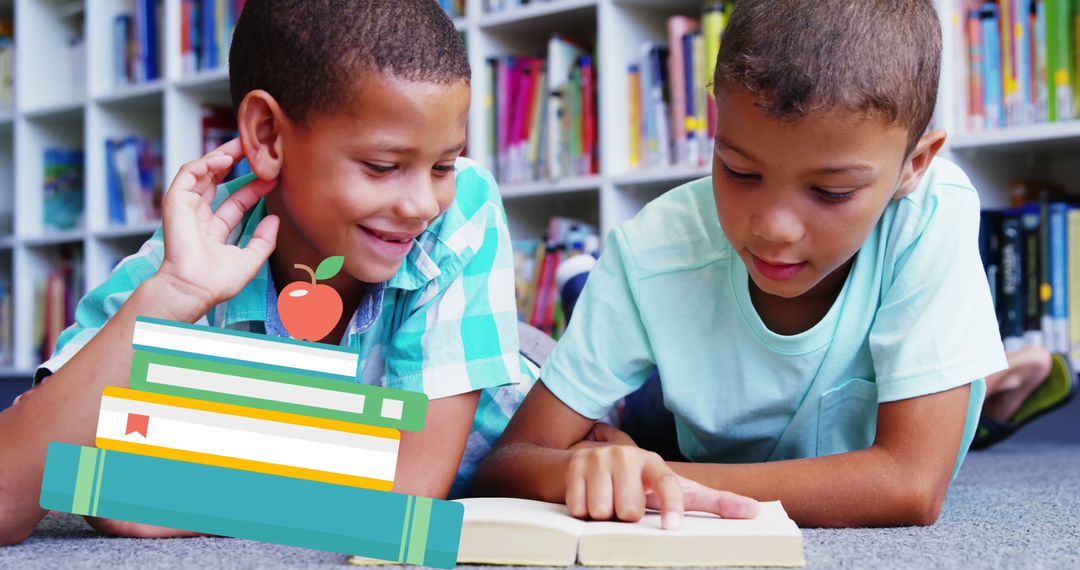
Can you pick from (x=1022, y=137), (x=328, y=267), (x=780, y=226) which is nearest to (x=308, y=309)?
(x=328, y=267)

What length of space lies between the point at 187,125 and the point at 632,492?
2.60m

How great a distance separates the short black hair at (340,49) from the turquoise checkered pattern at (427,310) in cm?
15

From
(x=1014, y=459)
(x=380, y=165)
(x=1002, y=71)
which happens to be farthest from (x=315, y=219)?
(x=1002, y=71)

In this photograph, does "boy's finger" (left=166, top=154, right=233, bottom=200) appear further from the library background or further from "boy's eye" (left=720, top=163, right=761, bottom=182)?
the library background

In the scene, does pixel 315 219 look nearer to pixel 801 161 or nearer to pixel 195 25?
pixel 801 161

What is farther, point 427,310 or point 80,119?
point 80,119

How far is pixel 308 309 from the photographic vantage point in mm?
729

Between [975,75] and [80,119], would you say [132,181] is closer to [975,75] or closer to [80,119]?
[80,119]

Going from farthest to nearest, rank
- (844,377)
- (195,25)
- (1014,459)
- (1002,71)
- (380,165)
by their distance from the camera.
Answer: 1. (195,25)
2. (1002,71)
3. (1014,459)
4. (844,377)
5. (380,165)

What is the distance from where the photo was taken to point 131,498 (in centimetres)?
65

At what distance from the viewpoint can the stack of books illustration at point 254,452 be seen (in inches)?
25.3

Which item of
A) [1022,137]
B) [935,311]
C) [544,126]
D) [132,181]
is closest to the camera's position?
[935,311]

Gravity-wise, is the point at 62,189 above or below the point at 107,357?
above

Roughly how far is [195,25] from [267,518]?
105 inches
